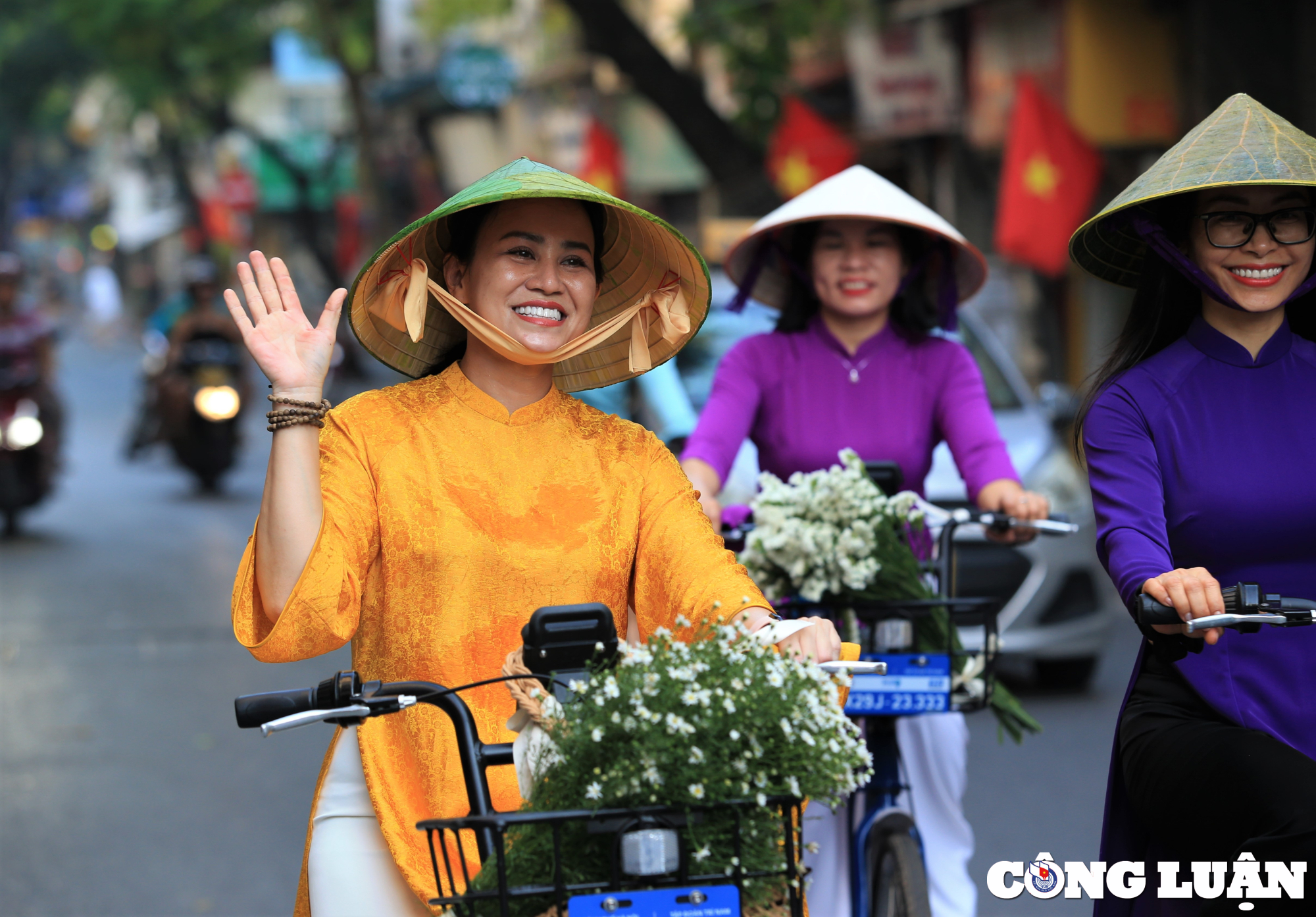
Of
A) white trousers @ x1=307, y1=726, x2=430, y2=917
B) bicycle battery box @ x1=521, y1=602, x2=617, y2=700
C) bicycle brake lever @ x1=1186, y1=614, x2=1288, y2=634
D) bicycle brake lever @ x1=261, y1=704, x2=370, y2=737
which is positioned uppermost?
bicycle battery box @ x1=521, y1=602, x2=617, y2=700

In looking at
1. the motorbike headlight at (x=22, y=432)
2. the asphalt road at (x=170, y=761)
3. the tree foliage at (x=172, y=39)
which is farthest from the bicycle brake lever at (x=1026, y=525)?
the tree foliage at (x=172, y=39)

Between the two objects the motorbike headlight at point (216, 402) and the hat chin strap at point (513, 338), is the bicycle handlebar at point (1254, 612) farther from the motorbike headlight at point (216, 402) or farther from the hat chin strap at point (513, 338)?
the motorbike headlight at point (216, 402)

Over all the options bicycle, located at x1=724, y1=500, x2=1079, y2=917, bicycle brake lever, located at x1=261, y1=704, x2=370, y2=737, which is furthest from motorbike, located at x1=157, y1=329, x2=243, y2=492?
bicycle brake lever, located at x1=261, y1=704, x2=370, y2=737

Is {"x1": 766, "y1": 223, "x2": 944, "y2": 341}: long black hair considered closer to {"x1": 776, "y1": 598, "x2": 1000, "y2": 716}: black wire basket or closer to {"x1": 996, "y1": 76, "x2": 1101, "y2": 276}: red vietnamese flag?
{"x1": 776, "y1": 598, "x2": 1000, "y2": 716}: black wire basket

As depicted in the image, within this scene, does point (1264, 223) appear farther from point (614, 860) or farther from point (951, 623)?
point (614, 860)

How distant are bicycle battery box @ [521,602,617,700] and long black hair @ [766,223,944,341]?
2.38 meters

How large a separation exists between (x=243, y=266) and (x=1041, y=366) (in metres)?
14.0

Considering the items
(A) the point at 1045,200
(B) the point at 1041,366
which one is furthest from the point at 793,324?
(B) the point at 1041,366

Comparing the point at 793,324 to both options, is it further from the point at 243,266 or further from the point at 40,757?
the point at 40,757

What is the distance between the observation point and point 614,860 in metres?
1.96

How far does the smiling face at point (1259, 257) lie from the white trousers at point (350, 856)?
1693 mm

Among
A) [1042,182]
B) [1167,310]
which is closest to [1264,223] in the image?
[1167,310]

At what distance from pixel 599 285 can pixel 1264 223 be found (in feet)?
3.96

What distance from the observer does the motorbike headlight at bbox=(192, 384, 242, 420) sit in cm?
1484
